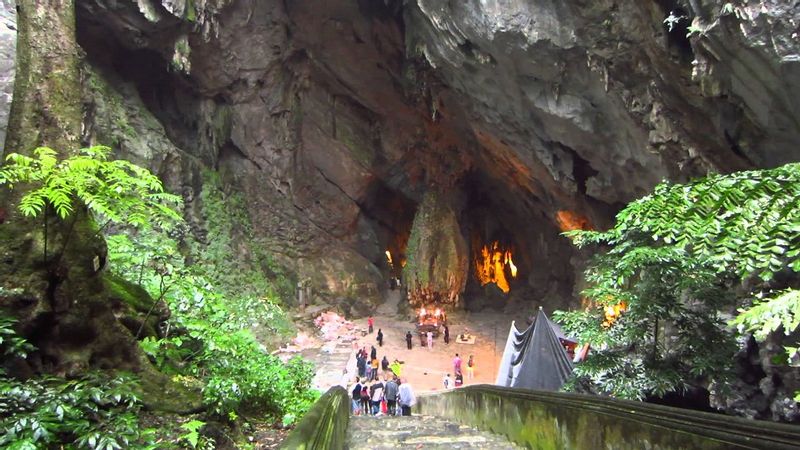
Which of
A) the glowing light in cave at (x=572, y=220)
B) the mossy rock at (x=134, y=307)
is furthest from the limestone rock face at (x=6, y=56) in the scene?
the glowing light in cave at (x=572, y=220)

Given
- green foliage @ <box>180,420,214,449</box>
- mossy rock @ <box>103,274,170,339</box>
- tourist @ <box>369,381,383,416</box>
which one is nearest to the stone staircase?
green foliage @ <box>180,420,214,449</box>

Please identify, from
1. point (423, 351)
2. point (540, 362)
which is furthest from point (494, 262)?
point (540, 362)

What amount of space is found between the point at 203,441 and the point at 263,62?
66.6 feet

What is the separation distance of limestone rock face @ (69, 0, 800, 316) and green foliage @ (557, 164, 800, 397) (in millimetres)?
3771

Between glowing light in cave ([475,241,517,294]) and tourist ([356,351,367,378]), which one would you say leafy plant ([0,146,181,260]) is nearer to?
tourist ([356,351,367,378])

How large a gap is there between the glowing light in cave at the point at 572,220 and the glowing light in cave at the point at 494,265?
944cm

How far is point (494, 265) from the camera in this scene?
29.0 m

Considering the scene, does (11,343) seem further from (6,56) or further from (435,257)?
(435,257)

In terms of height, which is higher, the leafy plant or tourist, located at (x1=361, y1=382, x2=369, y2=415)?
the leafy plant

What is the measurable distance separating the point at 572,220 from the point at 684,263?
13725 millimetres

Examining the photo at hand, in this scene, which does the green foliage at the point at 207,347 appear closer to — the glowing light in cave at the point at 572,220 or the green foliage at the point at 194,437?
the green foliage at the point at 194,437

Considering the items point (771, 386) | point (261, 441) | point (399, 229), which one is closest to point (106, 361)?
point (261, 441)

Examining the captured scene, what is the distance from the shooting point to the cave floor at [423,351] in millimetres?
16602

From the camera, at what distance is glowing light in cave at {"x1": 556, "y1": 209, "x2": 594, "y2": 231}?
17828 millimetres
